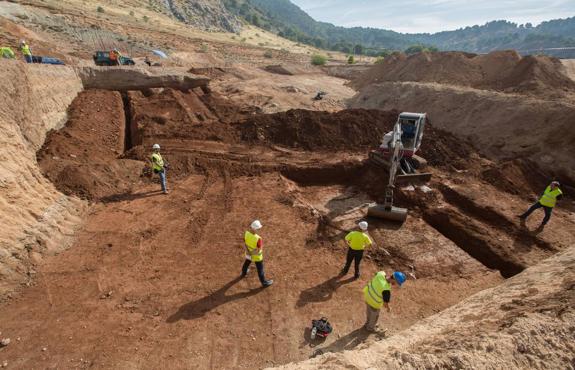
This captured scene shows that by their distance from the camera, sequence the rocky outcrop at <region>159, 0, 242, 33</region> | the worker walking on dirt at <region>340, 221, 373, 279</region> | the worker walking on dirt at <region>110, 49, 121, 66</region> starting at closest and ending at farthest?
1. the worker walking on dirt at <region>340, 221, 373, 279</region>
2. the worker walking on dirt at <region>110, 49, 121, 66</region>
3. the rocky outcrop at <region>159, 0, 242, 33</region>

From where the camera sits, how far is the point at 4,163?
27.7ft

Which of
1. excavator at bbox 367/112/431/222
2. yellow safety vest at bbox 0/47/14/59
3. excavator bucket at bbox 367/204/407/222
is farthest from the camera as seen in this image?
yellow safety vest at bbox 0/47/14/59

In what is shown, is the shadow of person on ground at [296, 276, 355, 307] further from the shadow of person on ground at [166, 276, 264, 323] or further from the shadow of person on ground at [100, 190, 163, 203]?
the shadow of person on ground at [100, 190, 163, 203]

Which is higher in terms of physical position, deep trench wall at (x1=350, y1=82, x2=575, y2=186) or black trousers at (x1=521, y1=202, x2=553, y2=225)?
deep trench wall at (x1=350, y1=82, x2=575, y2=186)

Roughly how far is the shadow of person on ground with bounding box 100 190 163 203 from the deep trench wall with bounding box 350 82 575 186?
15478 mm

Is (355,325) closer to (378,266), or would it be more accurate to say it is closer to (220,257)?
(378,266)

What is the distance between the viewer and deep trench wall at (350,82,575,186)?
46.3 ft

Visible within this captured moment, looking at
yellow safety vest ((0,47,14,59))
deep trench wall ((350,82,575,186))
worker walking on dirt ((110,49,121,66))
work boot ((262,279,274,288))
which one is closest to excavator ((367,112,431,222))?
deep trench wall ((350,82,575,186))

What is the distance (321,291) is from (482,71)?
2736 centimetres

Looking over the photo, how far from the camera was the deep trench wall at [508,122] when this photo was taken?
14125 millimetres

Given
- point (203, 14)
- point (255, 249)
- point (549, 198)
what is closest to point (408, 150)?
point (549, 198)

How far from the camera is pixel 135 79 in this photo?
21.2m

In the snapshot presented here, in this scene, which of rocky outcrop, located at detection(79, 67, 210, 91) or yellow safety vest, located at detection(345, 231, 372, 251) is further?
rocky outcrop, located at detection(79, 67, 210, 91)

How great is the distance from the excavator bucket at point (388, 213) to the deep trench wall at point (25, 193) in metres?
8.87
